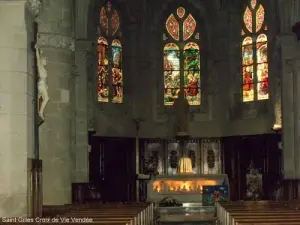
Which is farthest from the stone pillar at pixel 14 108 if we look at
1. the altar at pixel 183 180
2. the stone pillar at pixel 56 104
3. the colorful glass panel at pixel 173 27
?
the colorful glass panel at pixel 173 27

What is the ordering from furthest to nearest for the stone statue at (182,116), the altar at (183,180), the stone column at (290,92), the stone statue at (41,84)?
the stone statue at (182,116), the stone column at (290,92), the altar at (183,180), the stone statue at (41,84)

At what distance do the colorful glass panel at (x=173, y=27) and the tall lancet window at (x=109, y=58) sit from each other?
97.5 inches

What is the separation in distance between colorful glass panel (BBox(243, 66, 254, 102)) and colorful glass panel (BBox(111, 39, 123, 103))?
538cm

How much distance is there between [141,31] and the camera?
107ft

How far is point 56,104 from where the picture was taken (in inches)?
768

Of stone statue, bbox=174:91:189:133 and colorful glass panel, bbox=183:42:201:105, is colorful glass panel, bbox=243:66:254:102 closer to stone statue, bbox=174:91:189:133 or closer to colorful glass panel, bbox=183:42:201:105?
colorful glass panel, bbox=183:42:201:105

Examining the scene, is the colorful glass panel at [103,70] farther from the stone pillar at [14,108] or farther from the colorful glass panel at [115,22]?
the stone pillar at [14,108]

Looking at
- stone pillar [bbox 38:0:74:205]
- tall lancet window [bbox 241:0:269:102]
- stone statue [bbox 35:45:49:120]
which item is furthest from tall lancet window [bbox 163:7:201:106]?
stone statue [bbox 35:45:49:120]

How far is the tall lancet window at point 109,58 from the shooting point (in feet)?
102

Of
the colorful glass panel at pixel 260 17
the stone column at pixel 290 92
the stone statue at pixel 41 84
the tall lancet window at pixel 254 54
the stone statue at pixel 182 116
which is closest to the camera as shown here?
the stone statue at pixel 41 84

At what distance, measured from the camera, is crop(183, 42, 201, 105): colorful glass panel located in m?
32.9

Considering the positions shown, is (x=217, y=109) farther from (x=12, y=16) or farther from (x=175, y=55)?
(x=12, y=16)

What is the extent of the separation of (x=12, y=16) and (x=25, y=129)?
197cm

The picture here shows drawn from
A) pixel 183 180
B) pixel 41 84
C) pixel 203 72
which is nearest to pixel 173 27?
pixel 203 72
